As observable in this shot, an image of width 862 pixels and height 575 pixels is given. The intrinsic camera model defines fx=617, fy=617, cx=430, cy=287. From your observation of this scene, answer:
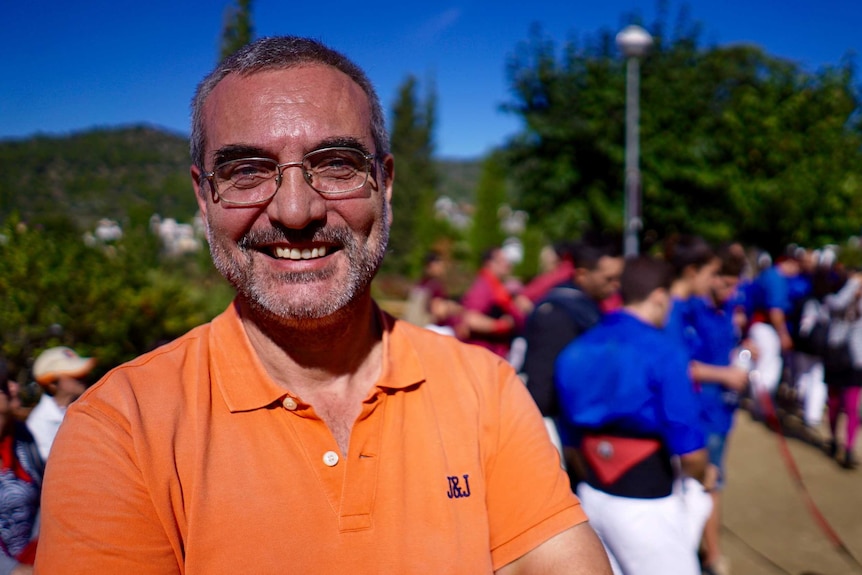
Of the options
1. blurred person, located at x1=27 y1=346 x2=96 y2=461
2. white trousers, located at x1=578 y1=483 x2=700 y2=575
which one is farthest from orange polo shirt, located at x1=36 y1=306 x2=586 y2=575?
white trousers, located at x1=578 y1=483 x2=700 y2=575

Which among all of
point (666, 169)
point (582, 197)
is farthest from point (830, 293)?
point (582, 197)

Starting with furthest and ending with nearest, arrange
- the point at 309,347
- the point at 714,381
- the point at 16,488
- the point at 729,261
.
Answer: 1. the point at 729,261
2. the point at 714,381
3. the point at 16,488
4. the point at 309,347

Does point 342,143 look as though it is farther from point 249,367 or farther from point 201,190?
point 249,367

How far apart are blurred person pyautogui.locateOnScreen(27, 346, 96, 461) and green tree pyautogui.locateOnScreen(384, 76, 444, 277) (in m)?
27.5

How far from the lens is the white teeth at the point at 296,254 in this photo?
1.38 m

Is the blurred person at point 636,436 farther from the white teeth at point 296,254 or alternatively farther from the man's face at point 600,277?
the white teeth at point 296,254

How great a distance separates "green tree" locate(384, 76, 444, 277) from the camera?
3447cm

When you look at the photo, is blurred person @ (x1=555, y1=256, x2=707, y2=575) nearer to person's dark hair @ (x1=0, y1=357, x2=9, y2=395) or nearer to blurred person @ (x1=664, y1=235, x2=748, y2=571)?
blurred person @ (x1=664, y1=235, x2=748, y2=571)

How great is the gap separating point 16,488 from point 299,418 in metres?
1.30

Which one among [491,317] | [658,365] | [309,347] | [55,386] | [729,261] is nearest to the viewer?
[309,347]

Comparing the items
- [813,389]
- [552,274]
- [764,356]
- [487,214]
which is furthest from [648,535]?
[487,214]

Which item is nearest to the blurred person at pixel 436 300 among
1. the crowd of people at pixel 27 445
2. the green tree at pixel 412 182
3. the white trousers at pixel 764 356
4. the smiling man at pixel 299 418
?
the white trousers at pixel 764 356

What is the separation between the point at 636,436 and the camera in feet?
10.2

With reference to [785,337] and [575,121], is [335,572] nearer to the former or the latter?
[785,337]
